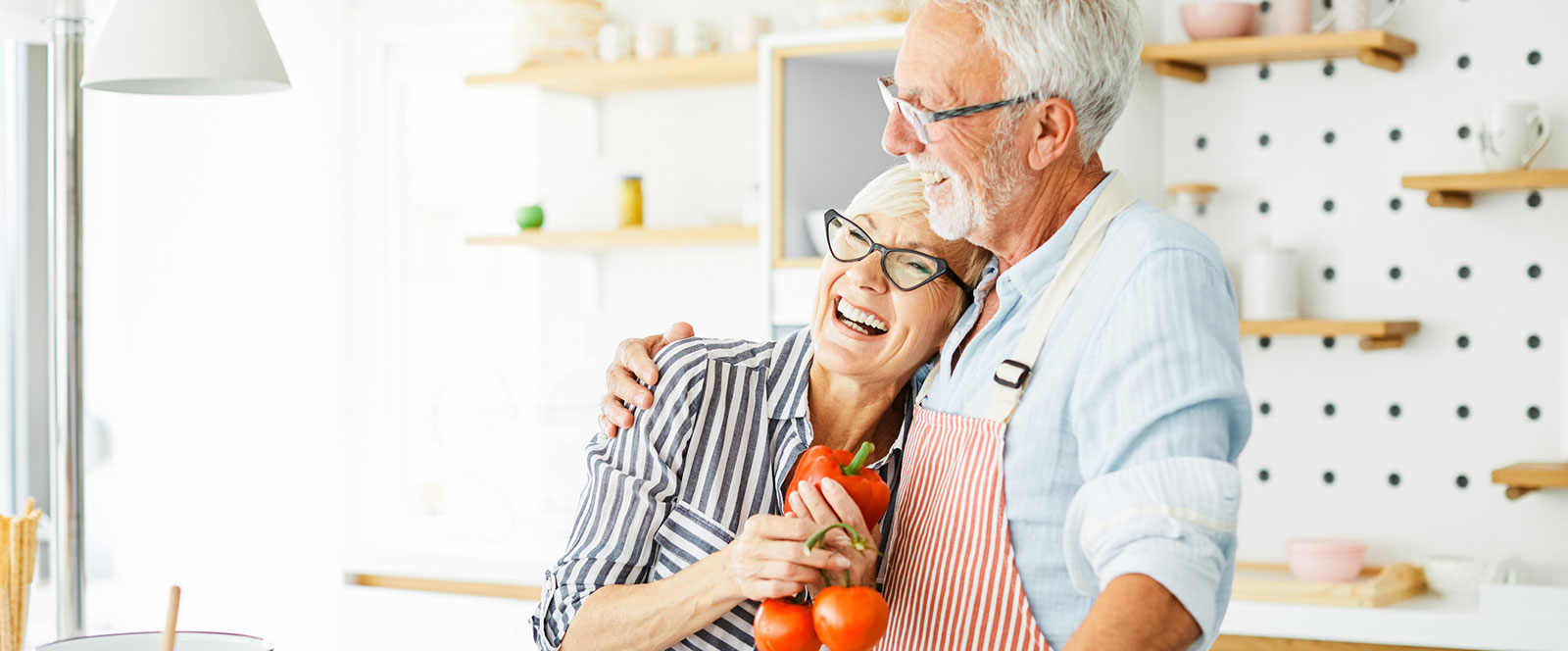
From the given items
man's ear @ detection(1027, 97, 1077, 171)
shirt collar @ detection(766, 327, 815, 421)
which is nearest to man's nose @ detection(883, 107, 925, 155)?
man's ear @ detection(1027, 97, 1077, 171)

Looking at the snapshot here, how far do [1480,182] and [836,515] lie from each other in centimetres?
202

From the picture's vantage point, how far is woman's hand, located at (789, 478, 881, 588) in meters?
1.31

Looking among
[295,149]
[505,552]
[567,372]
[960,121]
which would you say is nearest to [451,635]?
[505,552]

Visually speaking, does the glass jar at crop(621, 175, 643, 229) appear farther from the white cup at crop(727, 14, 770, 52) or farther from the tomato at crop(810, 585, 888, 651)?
the tomato at crop(810, 585, 888, 651)

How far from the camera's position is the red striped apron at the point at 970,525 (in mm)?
1263

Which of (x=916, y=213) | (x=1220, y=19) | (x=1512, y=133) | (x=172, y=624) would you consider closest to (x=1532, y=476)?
(x=1512, y=133)

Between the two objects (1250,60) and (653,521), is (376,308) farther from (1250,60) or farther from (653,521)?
(653,521)

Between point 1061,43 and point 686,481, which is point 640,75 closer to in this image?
point 686,481

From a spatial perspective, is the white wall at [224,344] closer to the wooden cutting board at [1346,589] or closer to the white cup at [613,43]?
the white cup at [613,43]

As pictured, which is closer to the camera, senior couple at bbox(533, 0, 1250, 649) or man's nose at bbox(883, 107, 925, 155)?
senior couple at bbox(533, 0, 1250, 649)

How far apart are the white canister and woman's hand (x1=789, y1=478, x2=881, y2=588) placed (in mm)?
→ 1930

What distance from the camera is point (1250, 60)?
3129 mm

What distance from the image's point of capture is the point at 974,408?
134 centimetres

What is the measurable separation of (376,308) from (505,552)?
1132 mm
